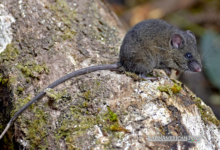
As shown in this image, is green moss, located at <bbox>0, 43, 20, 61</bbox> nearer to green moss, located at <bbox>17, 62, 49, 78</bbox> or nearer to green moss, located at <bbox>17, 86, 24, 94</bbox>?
green moss, located at <bbox>17, 62, 49, 78</bbox>

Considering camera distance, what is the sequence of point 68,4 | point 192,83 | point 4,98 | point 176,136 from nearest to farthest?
point 176,136, point 4,98, point 68,4, point 192,83

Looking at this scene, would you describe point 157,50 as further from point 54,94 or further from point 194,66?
point 54,94

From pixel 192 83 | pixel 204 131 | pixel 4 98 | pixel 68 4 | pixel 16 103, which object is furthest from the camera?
pixel 192 83

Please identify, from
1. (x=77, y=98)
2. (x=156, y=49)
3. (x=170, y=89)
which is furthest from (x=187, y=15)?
(x=77, y=98)

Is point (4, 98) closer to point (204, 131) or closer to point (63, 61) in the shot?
point (63, 61)

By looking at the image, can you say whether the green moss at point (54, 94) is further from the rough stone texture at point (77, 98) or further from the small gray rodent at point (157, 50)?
the small gray rodent at point (157, 50)

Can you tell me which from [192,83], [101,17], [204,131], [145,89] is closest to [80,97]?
[145,89]
